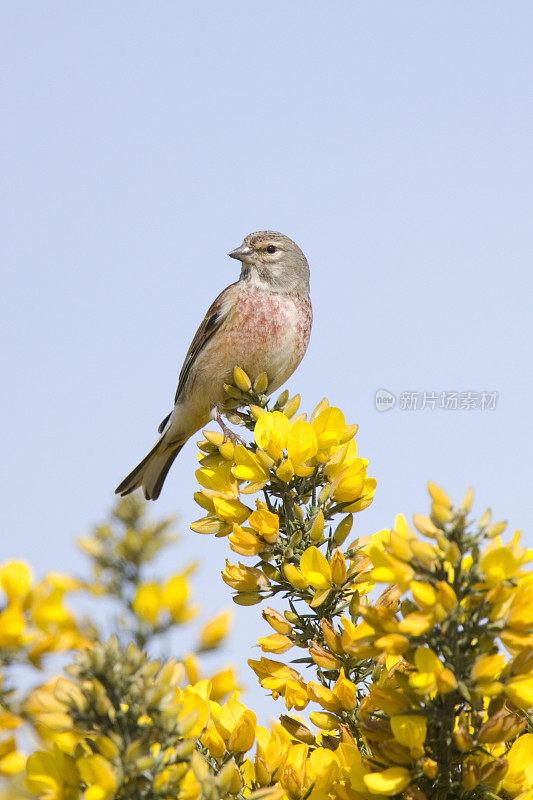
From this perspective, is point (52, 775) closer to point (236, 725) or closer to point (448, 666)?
point (236, 725)

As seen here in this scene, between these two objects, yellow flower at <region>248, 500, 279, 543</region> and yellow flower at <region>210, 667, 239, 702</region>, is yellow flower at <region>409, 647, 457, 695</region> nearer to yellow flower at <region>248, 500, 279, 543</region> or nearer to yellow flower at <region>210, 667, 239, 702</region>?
yellow flower at <region>210, 667, 239, 702</region>

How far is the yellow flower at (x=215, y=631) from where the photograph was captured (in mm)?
1746

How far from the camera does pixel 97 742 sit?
Result: 157cm

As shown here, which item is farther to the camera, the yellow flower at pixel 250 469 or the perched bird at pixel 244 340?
the perched bird at pixel 244 340

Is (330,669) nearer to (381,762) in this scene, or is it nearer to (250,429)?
(381,762)

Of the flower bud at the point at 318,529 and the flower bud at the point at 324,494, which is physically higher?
the flower bud at the point at 324,494

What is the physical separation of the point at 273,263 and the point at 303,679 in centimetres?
361

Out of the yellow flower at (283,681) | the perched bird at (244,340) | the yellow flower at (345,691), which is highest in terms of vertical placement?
the perched bird at (244,340)

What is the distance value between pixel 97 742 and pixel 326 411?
1.32 m

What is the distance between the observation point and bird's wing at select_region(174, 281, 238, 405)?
5.45 metres

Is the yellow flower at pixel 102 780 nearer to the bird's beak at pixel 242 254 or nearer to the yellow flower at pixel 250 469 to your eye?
the yellow flower at pixel 250 469

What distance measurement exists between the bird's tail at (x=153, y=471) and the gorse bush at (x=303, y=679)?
311 centimetres

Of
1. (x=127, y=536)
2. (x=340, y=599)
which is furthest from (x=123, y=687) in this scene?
(x=340, y=599)

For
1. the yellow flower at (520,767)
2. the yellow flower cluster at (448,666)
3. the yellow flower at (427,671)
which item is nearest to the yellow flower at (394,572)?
the yellow flower cluster at (448,666)
